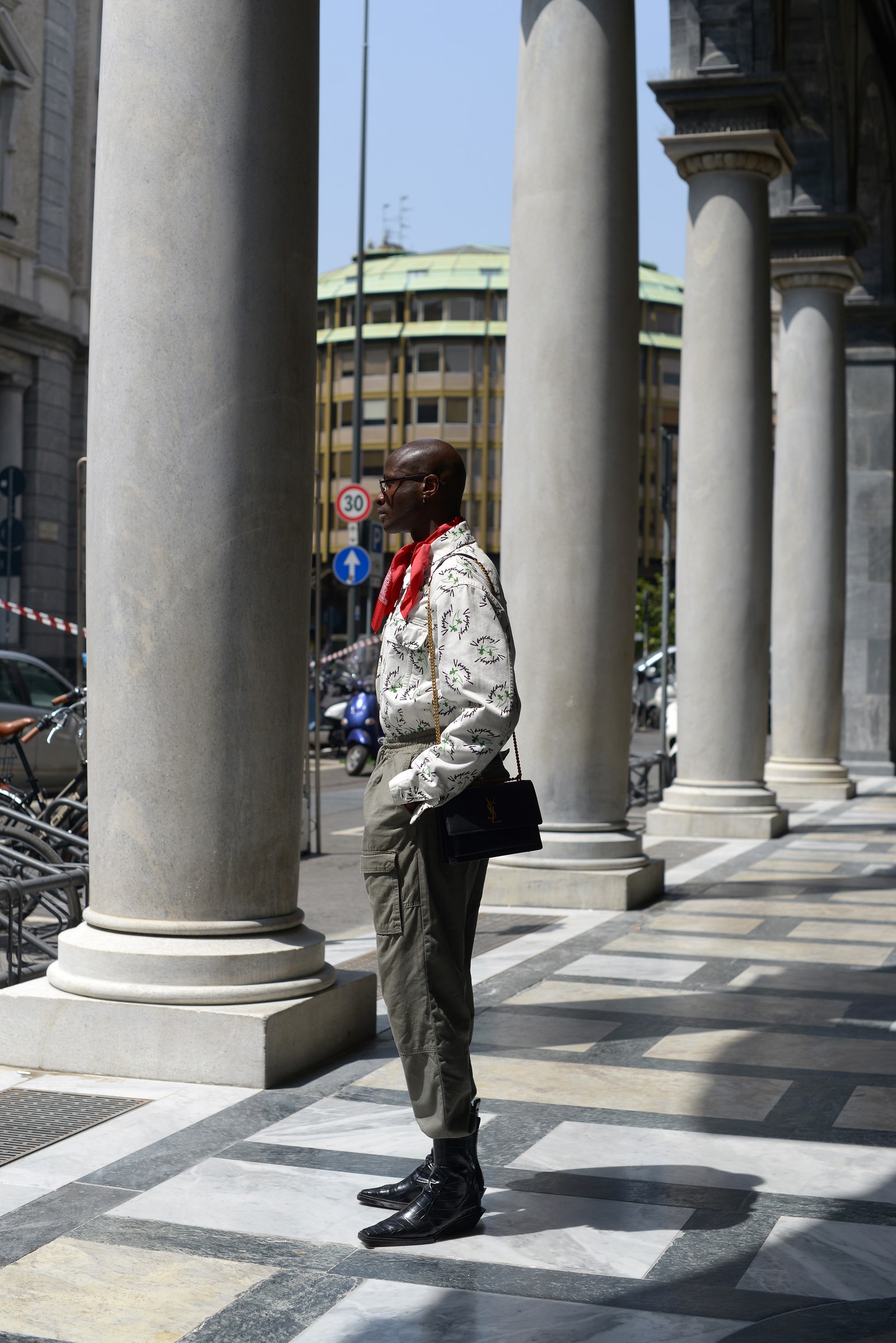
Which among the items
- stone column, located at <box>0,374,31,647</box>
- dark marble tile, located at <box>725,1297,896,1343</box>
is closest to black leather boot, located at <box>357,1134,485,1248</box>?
dark marble tile, located at <box>725,1297,896,1343</box>

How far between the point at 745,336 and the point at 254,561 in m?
9.19

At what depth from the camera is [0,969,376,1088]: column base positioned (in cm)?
526

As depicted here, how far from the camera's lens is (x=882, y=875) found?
38.6 ft

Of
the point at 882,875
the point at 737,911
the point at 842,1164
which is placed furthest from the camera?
the point at 882,875

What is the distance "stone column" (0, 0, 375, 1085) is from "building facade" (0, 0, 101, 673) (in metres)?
24.8

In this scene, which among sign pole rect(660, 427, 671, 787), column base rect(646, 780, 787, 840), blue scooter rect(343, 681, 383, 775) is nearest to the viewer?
column base rect(646, 780, 787, 840)

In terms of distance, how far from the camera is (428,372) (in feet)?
325

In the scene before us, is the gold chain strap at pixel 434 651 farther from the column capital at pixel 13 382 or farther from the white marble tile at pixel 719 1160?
the column capital at pixel 13 382

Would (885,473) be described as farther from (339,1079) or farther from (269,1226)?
(269,1226)

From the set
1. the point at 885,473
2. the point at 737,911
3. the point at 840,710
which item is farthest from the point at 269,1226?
the point at 885,473

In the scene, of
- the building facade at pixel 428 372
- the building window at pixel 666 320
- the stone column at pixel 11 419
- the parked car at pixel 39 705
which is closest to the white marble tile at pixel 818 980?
the parked car at pixel 39 705

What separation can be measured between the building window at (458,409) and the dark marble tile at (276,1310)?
96.3m

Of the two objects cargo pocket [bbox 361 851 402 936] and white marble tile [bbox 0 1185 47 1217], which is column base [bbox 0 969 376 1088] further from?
cargo pocket [bbox 361 851 402 936]

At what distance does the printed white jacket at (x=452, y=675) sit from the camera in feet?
12.4
